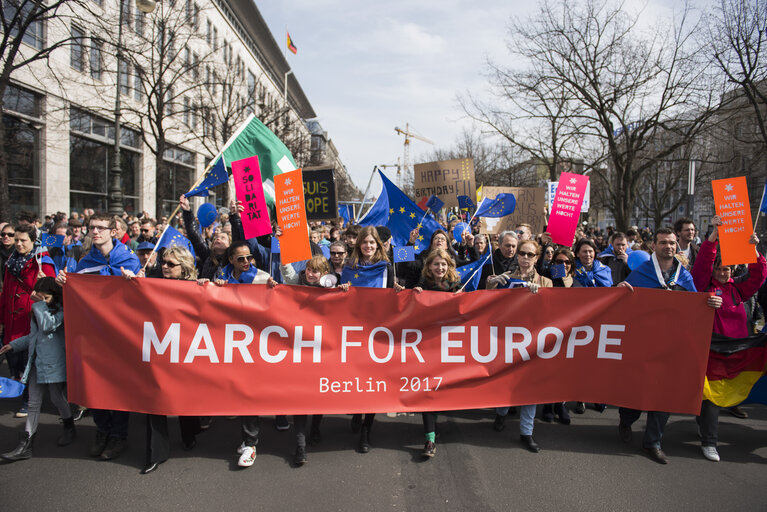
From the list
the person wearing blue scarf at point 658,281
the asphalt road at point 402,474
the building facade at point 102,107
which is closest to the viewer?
the asphalt road at point 402,474

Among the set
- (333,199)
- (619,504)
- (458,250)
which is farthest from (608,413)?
(333,199)

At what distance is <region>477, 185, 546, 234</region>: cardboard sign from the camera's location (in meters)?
8.76

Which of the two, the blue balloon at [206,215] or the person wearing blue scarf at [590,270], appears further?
the blue balloon at [206,215]

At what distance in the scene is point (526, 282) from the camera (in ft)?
15.2

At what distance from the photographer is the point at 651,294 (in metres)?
4.33

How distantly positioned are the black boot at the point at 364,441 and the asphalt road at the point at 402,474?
64mm

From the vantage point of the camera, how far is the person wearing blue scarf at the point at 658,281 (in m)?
4.32

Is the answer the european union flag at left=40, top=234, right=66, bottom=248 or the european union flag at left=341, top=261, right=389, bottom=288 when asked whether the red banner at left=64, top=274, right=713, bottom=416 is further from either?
the european union flag at left=40, top=234, right=66, bottom=248

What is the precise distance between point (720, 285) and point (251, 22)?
4464 centimetres

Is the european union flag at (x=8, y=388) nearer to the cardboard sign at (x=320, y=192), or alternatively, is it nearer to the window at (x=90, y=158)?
the cardboard sign at (x=320, y=192)

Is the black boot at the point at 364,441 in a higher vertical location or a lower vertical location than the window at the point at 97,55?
lower

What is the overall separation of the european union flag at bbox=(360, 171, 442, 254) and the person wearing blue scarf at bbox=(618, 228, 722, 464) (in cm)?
324

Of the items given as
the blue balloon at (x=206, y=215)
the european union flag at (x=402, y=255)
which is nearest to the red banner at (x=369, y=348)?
the european union flag at (x=402, y=255)

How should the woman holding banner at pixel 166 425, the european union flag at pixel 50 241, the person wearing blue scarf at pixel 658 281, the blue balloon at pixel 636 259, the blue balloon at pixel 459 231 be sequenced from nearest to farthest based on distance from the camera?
the woman holding banner at pixel 166 425 < the person wearing blue scarf at pixel 658 281 < the blue balloon at pixel 636 259 < the european union flag at pixel 50 241 < the blue balloon at pixel 459 231
